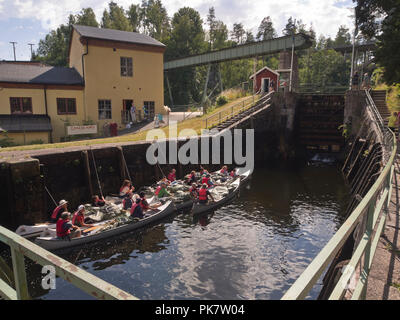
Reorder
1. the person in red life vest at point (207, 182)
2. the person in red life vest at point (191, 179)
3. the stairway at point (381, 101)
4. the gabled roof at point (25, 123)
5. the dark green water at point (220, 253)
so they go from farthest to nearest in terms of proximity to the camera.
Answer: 1. the stairway at point (381, 101)
2. the gabled roof at point (25, 123)
3. the person in red life vest at point (191, 179)
4. the person in red life vest at point (207, 182)
5. the dark green water at point (220, 253)

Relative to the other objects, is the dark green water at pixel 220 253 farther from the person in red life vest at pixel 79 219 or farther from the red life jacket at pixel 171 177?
the red life jacket at pixel 171 177

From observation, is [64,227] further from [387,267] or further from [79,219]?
[387,267]

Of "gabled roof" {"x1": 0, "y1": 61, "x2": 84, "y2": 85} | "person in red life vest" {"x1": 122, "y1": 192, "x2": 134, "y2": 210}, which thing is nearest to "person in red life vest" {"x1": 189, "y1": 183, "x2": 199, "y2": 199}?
"person in red life vest" {"x1": 122, "y1": 192, "x2": 134, "y2": 210}

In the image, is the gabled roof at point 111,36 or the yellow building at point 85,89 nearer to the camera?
the yellow building at point 85,89

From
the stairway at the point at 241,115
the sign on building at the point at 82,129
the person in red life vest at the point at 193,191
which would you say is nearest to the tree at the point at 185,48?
the stairway at the point at 241,115

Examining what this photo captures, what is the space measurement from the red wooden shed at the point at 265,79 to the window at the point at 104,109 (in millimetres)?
17911

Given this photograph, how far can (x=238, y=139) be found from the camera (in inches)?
1040

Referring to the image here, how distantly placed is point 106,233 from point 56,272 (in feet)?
36.9

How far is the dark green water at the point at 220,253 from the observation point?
9.61 metres

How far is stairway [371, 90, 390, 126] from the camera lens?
2467cm

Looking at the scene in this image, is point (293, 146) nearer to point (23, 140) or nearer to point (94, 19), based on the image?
point (23, 140)

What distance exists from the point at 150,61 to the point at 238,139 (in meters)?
13.5
